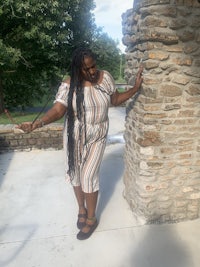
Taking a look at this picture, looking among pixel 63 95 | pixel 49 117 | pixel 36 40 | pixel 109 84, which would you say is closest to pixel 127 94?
pixel 109 84

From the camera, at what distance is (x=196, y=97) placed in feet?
8.63

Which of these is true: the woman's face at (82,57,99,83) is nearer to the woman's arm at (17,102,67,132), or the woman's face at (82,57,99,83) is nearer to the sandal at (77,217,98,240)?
the woman's arm at (17,102,67,132)

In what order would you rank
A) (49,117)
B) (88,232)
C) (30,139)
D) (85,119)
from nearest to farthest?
(49,117) → (85,119) → (88,232) → (30,139)

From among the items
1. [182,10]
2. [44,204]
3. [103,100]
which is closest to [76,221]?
[44,204]

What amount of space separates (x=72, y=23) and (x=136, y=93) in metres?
9.57

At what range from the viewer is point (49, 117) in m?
2.31

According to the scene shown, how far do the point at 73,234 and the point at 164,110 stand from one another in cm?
155

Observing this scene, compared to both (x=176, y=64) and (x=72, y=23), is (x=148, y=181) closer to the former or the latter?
(x=176, y=64)

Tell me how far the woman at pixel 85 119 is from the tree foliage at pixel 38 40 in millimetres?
7064

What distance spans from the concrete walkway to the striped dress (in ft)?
1.75

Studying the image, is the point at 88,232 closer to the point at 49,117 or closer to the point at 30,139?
the point at 49,117

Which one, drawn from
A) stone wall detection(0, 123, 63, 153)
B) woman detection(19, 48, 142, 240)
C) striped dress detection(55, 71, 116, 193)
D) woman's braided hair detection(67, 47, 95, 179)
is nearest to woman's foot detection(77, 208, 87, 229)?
woman detection(19, 48, 142, 240)

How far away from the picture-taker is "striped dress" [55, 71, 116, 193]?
2418 mm

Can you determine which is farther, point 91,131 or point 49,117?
point 91,131
